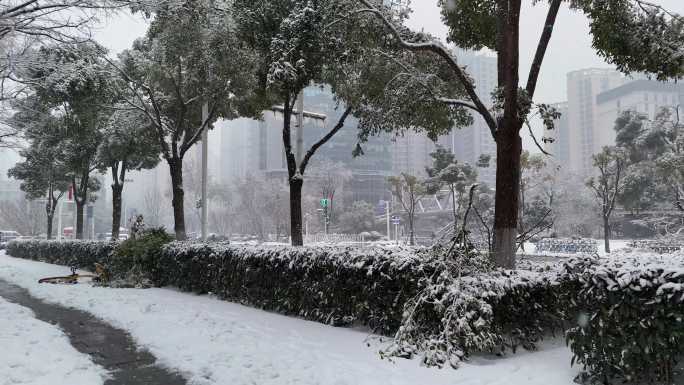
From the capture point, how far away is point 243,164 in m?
127

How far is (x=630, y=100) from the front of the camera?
7500cm

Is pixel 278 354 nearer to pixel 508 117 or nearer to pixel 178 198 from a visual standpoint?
pixel 508 117

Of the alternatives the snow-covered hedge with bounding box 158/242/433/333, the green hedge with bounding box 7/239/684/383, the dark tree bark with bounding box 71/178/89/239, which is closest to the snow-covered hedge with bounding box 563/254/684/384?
the green hedge with bounding box 7/239/684/383

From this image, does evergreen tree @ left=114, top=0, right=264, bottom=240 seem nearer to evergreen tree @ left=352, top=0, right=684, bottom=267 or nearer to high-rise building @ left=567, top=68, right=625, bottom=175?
evergreen tree @ left=352, top=0, right=684, bottom=267

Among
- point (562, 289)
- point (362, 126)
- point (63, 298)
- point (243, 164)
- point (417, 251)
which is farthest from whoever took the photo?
point (243, 164)

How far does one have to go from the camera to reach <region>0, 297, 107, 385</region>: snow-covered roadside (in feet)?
17.2

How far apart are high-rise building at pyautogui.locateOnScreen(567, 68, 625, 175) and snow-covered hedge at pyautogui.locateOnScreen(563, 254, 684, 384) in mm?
89944

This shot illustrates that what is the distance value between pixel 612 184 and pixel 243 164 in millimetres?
99975

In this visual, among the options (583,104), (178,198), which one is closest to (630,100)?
(583,104)

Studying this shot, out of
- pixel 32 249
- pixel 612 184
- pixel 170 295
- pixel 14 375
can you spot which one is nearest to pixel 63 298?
pixel 170 295

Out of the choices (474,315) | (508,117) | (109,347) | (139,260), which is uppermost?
(508,117)

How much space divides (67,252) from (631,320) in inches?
944

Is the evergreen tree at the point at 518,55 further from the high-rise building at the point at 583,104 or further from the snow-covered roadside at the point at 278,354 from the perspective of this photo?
the high-rise building at the point at 583,104

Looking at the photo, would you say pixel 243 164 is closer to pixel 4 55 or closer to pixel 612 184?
pixel 612 184
